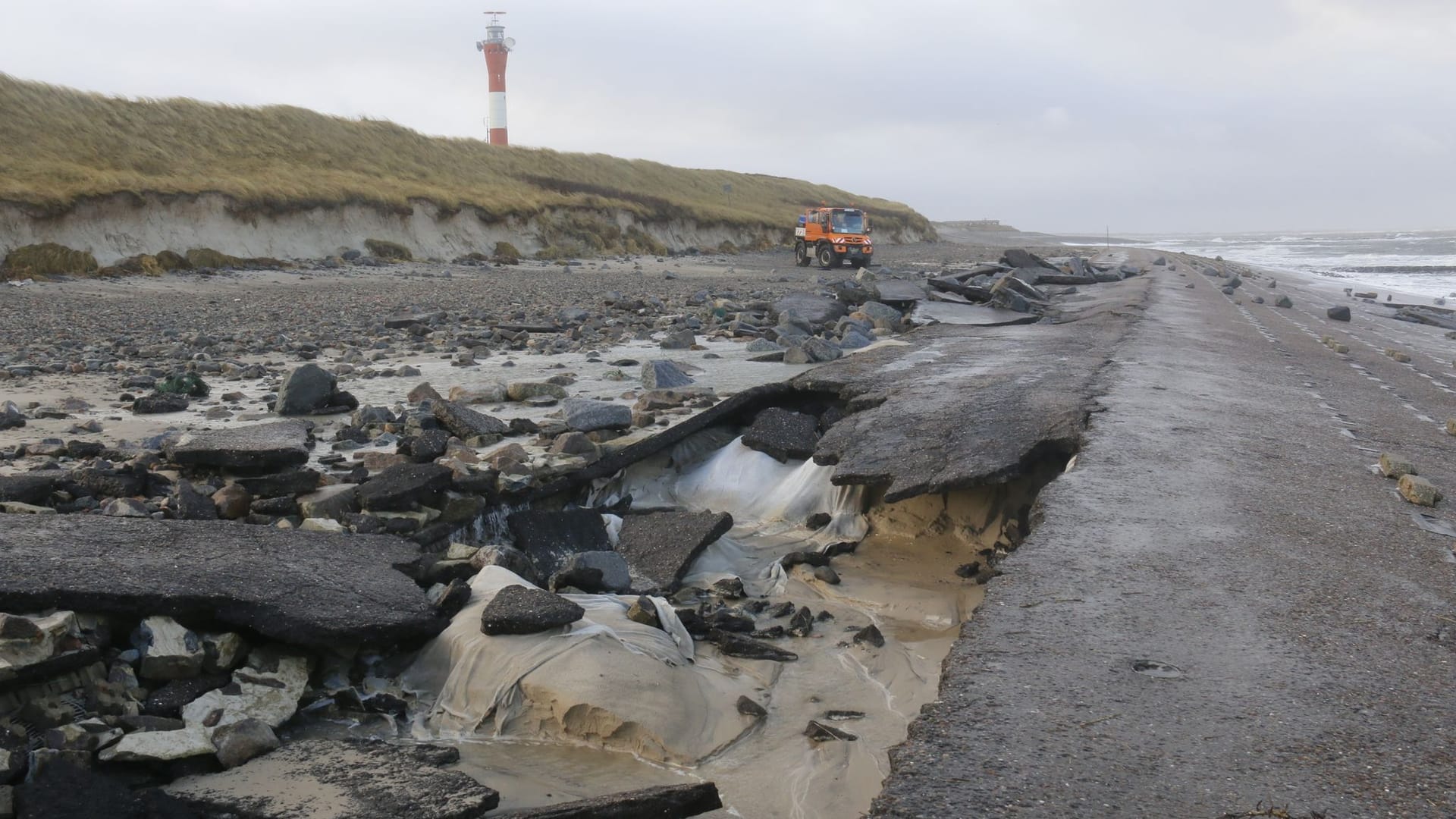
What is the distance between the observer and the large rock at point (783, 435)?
6.17 m

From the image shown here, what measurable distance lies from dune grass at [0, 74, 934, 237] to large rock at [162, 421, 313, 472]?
16.2 m

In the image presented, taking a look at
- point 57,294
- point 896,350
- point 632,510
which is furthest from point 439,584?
point 57,294

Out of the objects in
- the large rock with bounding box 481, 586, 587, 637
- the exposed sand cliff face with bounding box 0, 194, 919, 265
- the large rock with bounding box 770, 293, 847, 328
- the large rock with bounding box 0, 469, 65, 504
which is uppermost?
the exposed sand cliff face with bounding box 0, 194, 919, 265

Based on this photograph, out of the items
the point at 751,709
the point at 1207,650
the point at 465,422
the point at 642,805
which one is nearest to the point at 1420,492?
the point at 1207,650

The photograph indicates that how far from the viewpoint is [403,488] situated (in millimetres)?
4688

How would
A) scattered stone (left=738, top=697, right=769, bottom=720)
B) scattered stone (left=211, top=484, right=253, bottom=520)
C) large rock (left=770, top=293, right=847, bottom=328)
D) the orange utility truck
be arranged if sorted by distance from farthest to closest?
the orange utility truck → large rock (left=770, top=293, right=847, bottom=328) → scattered stone (left=211, top=484, right=253, bottom=520) → scattered stone (left=738, top=697, right=769, bottom=720)

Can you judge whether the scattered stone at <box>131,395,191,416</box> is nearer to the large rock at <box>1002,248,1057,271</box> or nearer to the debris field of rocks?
the debris field of rocks

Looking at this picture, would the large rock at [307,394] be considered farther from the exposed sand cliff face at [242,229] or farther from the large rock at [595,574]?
the exposed sand cliff face at [242,229]

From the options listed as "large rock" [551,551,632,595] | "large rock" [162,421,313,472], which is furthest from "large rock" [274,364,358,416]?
"large rock" [551,551,632,595]

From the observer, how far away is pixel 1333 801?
6.63 ft

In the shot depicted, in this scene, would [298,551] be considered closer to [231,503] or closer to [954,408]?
[231,503]

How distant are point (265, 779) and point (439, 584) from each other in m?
1.33

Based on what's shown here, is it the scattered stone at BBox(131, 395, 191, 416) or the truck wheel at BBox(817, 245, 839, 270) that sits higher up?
the truck wheel at BBox(817, 245, 839, 270)

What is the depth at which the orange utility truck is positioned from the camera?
87.2ft
